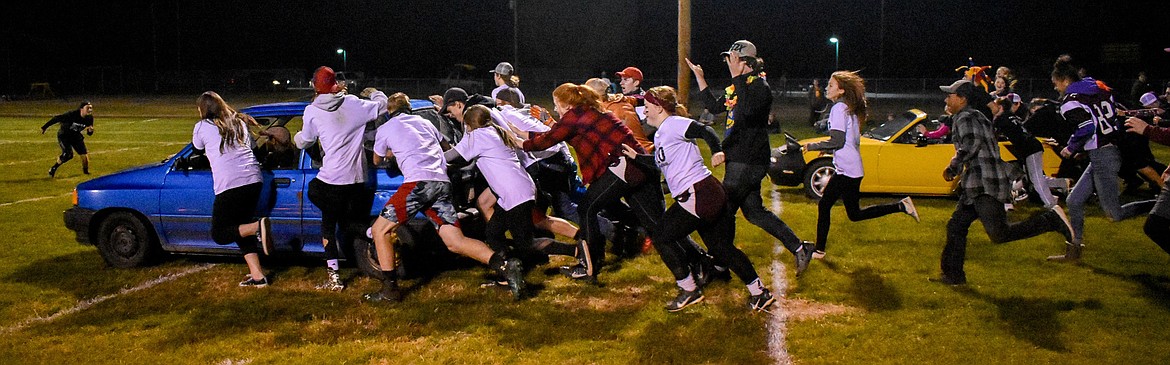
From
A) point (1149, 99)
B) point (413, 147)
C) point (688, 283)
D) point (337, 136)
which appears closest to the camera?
point (688, 283)

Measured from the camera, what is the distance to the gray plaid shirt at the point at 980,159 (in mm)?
6414

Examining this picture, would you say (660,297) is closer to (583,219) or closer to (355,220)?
(583,219)

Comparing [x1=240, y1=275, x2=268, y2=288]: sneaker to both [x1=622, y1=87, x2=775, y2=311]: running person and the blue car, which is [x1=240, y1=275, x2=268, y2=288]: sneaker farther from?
[x1=622, y1=87, x2=775, y2=311]: running person

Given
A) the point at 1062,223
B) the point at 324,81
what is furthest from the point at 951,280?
the point at 324,81

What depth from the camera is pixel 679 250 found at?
6203 millimetres

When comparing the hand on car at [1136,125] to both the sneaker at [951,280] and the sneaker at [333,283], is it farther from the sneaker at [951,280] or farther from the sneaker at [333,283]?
the sneaker at [333,283]

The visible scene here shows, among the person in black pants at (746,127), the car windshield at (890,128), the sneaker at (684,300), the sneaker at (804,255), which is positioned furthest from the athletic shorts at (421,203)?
the car windshield at (890,128)

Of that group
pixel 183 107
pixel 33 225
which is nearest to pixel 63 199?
pixel 33 225

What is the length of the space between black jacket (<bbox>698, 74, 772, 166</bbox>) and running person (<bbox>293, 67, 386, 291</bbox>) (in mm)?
2606

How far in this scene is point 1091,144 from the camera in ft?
24.0

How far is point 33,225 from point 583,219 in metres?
6.74

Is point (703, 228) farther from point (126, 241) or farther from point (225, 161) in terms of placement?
point (126, 241)

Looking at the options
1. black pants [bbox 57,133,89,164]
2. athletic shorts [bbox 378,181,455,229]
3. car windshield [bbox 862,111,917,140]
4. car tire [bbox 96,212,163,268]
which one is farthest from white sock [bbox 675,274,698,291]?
black pants [bbox 57,133,89,164]

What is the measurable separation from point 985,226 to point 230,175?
5.33 m
